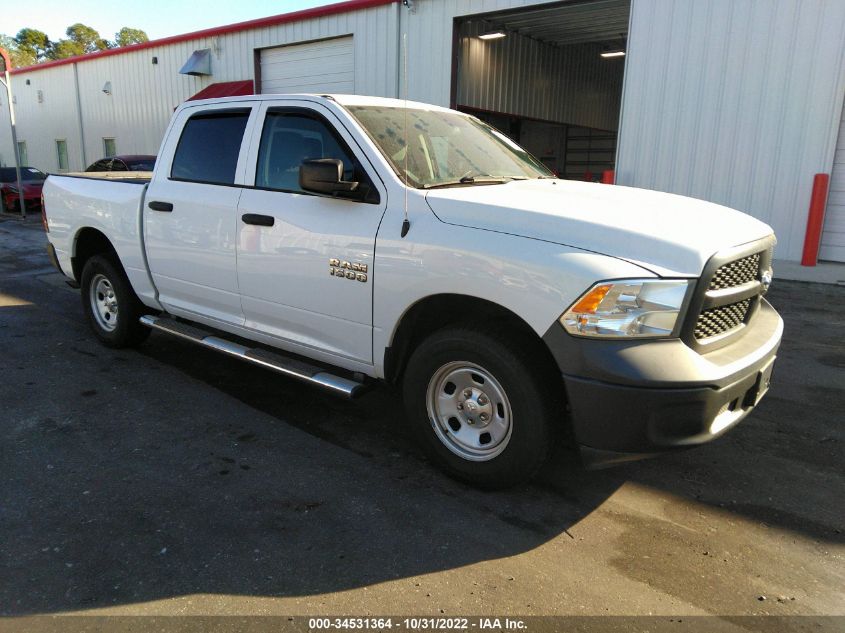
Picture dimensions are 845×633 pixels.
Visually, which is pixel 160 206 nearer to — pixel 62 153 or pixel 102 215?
pixel 102 215

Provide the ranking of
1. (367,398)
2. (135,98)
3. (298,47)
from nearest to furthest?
(367,398), (298,47), (135,98)

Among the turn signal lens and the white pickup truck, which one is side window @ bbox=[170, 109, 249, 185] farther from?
the turn signal lens

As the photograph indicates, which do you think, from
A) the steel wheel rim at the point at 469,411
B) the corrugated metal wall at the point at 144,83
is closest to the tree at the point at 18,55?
the corrugated metal wall at the point at 144,83

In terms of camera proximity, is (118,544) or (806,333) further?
(806,333)

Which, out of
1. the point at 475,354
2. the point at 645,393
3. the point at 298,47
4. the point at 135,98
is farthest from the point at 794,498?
the point at 135,98

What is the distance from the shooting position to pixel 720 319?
3.02 m

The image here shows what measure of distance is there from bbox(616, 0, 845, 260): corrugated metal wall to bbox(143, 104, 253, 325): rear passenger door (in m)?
8.72

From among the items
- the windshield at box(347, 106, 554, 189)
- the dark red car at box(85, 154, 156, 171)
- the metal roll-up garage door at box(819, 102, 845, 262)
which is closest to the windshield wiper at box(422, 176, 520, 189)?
the windshield at box(347, 106, 554, 189)

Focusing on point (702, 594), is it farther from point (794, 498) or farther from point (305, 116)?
point (305, 116)

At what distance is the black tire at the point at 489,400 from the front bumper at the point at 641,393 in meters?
0.21

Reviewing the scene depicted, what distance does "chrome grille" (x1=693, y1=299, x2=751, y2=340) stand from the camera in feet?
9.46

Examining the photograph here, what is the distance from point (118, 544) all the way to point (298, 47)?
Result: 15.7 meters

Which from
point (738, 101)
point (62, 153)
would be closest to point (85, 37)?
point (62, 153)

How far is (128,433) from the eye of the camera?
4055 millimetres
